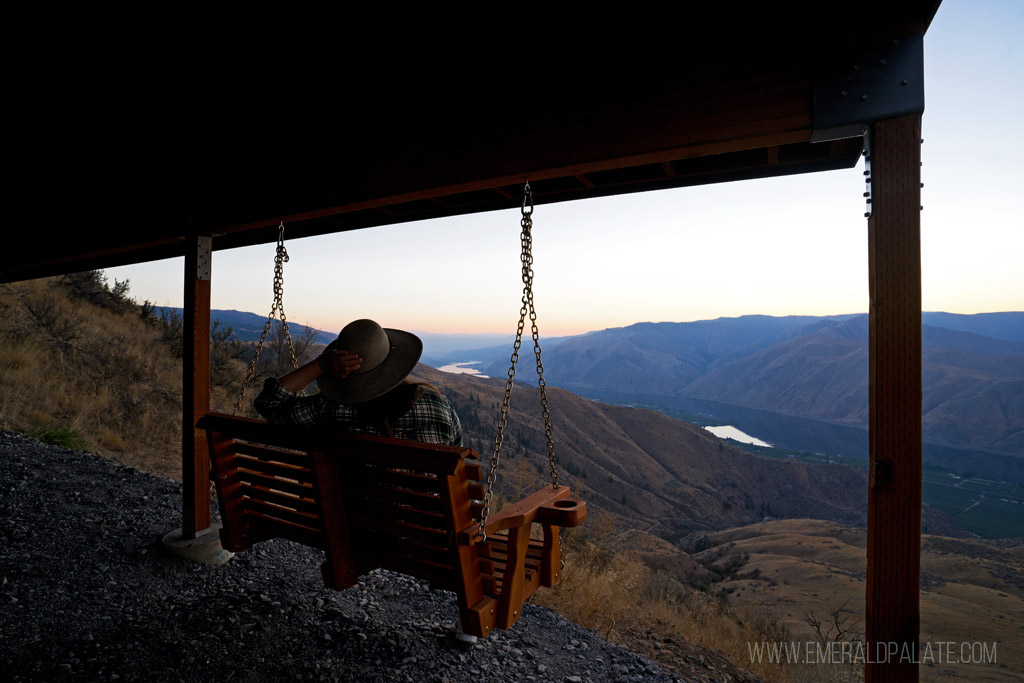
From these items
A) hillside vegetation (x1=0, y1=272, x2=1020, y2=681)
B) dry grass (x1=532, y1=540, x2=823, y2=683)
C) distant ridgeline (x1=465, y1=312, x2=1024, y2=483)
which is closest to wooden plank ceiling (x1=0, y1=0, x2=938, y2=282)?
hillside vegetation (x1=0, y1=272, x2=1020, y2=681)

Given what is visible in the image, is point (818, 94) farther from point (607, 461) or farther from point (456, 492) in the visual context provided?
point (607, 461)

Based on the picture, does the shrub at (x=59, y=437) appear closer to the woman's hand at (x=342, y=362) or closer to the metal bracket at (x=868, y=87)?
the woman's hand at (x=342, y=362)

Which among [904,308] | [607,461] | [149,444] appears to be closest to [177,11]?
[904,308]

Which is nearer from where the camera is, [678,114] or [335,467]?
[678,114]

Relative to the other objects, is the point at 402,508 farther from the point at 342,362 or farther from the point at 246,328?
the point at 246,328

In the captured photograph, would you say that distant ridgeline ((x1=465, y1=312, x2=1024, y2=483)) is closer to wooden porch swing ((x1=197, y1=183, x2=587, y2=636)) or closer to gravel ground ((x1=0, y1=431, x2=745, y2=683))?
gravel ground ((x1=0, y1=431, x2=745, y2=683))

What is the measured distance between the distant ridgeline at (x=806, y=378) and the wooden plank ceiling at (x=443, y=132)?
64.2m

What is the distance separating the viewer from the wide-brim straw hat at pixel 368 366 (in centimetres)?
244

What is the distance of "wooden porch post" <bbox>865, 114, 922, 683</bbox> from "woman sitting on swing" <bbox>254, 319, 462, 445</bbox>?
1.74m

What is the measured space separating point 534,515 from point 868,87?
183 centimetres

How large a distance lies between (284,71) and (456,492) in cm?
251

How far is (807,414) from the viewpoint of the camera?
291ft

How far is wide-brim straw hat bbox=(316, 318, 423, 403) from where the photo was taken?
244 cm

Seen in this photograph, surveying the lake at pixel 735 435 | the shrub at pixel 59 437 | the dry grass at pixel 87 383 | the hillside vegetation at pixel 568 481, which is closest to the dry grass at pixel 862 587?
the hillside vegetation at pixel 568 481
